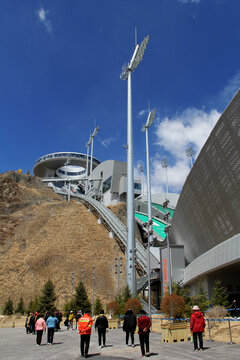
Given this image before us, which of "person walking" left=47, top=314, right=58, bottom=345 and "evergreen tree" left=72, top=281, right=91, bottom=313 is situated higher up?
"evergreen tree" left=72, top=281, right=91, bottom=313

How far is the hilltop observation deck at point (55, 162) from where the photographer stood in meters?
117

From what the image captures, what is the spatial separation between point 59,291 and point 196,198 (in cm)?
2861

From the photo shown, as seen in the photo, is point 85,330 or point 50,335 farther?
point 50,335

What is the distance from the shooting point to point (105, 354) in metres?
9.62

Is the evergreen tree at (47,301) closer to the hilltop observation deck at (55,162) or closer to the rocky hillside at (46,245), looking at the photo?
the rocky hillside at (46,245)

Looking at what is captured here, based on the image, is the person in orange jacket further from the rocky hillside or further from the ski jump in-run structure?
the rocky hillside

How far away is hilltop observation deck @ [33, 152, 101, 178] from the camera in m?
117

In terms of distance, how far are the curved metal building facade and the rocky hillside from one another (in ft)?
75.2

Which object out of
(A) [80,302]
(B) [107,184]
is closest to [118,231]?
(B) [107,184]

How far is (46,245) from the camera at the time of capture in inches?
2135

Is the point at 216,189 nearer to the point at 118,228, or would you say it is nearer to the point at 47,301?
the point at 47,301

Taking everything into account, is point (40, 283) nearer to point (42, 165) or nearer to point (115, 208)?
point (115, 208)

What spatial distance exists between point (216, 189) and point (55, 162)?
331 ft

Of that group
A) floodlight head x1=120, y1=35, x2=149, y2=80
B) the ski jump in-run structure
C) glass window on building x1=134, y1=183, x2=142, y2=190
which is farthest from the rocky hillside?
floodlight head x1=120, y1=35, x2=149, y2=80
